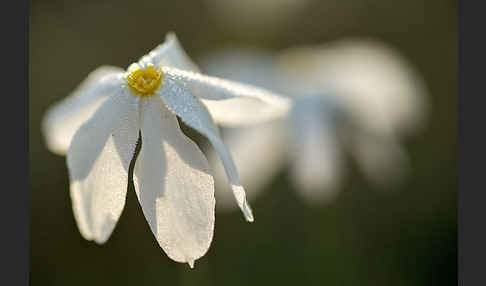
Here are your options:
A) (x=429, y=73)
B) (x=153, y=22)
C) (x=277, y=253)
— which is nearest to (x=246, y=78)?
(x=277, y=253)

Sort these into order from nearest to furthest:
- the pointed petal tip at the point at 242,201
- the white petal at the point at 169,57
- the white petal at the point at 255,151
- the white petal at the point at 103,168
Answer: the pointed petal tip at the point at 242,201 → the white petal at the point at 103,168 → the white petal at the point at 169,57 → the white petal at the point at 255,151

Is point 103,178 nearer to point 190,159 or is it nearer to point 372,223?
point 190,159

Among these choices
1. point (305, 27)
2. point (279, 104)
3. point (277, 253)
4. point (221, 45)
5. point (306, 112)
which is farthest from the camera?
point (305, 27)

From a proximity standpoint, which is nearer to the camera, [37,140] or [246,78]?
[246,78]

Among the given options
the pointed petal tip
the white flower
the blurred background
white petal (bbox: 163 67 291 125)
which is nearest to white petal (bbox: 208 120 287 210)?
the blurred background

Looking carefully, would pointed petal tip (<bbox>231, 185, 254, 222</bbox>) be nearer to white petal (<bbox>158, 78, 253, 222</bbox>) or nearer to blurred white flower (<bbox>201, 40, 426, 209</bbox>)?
white petal (<bbox>158, 78, 253, 222</bbox>)

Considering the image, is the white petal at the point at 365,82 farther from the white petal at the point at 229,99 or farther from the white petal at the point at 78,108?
the white petal at the point at 78,108

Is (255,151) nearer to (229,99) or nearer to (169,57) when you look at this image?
(169,57)

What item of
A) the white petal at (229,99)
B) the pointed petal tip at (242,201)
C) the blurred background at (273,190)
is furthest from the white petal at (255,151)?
the pointed petal tip at (242,201)
